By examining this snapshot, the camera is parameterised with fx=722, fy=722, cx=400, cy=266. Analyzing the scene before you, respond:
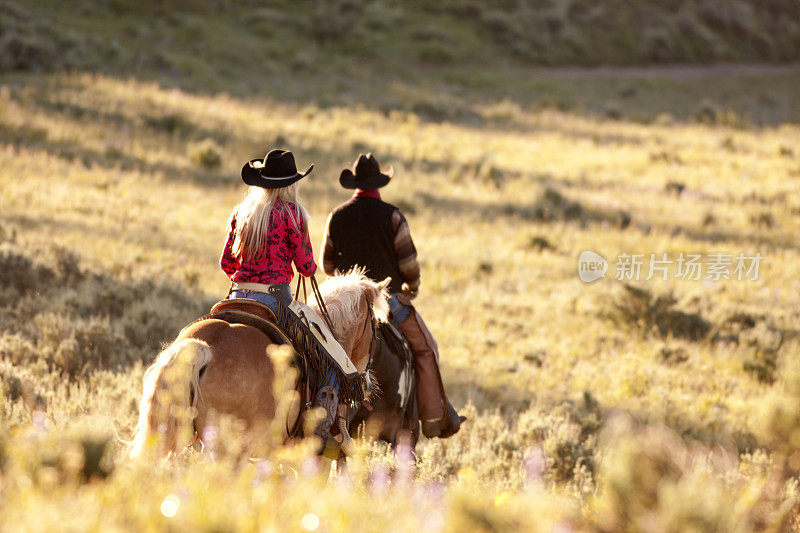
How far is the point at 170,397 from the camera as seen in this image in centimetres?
345

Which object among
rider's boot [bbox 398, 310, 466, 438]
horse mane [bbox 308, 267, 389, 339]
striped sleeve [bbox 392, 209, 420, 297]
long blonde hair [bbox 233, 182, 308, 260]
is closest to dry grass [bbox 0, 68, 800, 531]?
rider's boot [bbox 398, 310, 466, 438]

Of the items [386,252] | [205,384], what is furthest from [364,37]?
[205,384]

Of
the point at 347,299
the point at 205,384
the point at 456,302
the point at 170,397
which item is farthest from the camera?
the point at 456,302

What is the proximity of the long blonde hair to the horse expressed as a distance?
1201mm

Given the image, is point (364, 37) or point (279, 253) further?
point (364, 37)

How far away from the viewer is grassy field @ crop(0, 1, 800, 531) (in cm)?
300

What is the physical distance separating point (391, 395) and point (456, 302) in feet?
16.9

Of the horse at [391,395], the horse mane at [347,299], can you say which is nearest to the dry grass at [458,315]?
the horse at [391,395]

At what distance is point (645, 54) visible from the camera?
152ft

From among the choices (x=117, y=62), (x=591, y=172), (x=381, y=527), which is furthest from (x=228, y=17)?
(x=381, y=527)

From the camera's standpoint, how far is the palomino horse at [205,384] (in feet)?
11.4

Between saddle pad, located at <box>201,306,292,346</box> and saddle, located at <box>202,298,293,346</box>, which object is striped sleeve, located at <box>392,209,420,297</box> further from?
saddle pad, located at <box>201,306,292,346</box>

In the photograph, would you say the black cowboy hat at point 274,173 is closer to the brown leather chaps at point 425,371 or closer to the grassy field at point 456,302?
the grassy field at point 456,302

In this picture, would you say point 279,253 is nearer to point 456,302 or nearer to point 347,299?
point 347,299
